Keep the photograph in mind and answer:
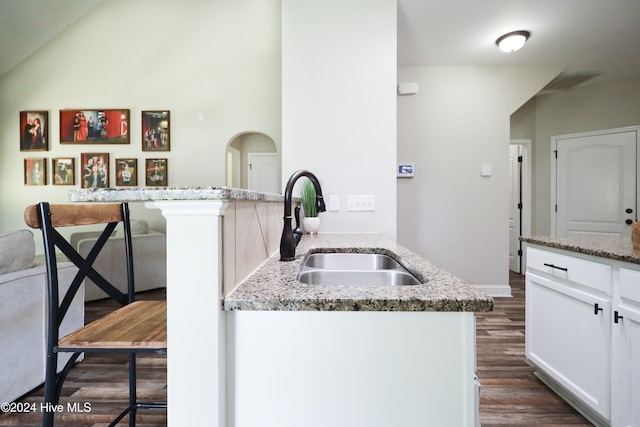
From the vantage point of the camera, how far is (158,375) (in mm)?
1907

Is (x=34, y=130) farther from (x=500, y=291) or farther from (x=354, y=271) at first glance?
(x=500, y=291)

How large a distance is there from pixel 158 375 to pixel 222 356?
1671mm

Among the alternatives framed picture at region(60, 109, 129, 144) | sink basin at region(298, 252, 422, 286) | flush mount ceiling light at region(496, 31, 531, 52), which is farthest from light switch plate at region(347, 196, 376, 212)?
framed picture at region(60, 109, 129, 144)

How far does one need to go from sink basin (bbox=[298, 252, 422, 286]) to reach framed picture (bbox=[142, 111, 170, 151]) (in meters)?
3.87

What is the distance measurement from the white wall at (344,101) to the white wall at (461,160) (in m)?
1.40

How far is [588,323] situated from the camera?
142cm

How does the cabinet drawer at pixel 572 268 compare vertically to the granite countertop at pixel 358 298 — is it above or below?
below

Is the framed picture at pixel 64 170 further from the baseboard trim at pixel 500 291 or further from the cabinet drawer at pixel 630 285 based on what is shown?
the cabinet drawer at pixel 630 285

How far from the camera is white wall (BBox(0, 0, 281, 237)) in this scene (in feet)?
13.8

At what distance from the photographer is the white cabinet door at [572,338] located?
4.42 feet

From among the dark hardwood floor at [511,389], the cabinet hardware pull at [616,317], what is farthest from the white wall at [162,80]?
the cabinet hardware pull at [616,317]

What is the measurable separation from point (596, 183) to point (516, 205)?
3.01 ft

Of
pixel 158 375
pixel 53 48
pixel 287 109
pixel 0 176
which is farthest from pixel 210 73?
pixel 158 375

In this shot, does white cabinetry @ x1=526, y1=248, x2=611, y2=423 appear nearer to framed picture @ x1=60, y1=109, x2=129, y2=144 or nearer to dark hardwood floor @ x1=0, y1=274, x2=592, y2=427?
dark hardwood floor @ x1=0, y1=274, x2=592, y2=427
